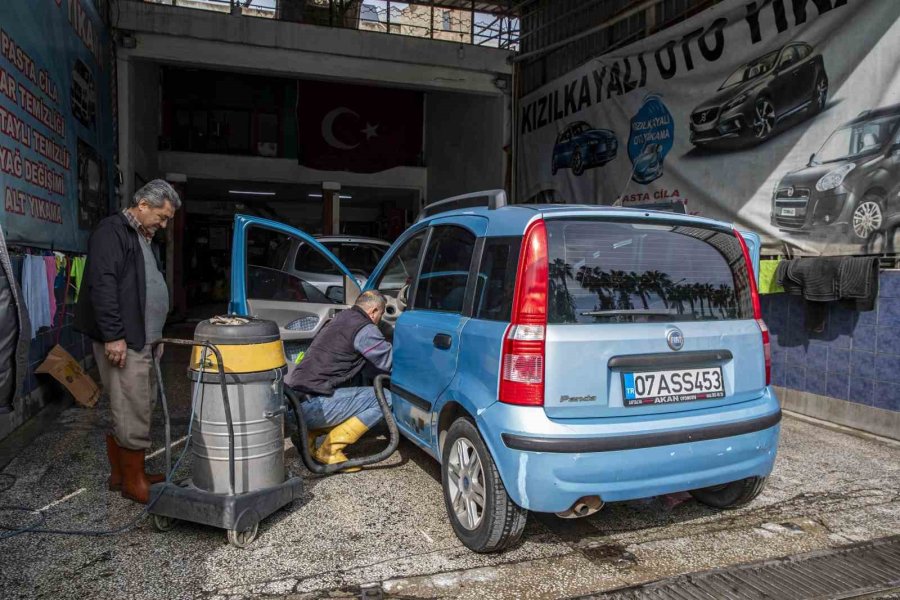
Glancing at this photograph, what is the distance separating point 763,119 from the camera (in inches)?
233

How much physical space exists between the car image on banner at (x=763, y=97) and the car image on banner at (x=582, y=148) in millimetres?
1582

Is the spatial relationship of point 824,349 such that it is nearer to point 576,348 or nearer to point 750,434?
point 750,434

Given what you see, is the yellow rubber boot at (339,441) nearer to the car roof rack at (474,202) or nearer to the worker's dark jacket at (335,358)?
the worker's dark jacket at (335,358)

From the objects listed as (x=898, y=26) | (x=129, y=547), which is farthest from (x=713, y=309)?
(x=898, y=26)

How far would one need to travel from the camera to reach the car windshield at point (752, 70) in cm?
588

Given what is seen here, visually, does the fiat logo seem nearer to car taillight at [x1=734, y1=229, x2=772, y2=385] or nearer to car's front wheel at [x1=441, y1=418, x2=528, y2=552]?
car taillight at [x1=734, y1=229, x2=772, y2=385]

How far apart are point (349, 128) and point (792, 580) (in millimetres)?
13358

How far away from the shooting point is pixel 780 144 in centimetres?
579

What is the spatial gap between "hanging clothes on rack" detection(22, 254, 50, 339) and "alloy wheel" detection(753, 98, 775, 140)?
20.7 feet

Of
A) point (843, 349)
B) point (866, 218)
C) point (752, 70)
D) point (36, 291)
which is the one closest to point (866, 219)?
point (866, 218)

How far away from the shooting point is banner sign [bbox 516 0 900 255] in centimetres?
499

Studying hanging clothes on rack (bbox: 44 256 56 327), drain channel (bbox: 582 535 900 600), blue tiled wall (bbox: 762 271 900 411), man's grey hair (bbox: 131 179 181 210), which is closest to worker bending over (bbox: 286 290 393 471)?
man's grey hair (bbox: 131 179 181 210)

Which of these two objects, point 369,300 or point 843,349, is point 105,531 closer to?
point 369,300

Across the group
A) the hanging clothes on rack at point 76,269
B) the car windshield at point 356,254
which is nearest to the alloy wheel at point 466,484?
the hanging clothes on rack at point 76,269
